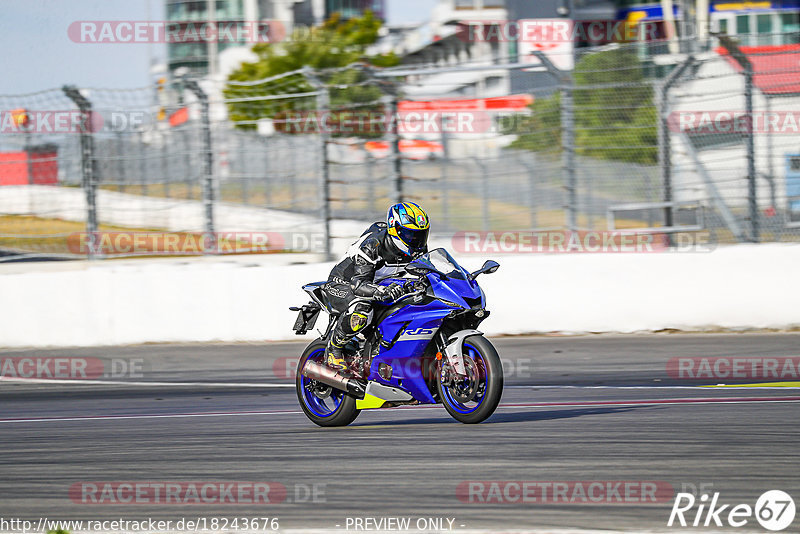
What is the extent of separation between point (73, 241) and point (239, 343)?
2557 millimetres

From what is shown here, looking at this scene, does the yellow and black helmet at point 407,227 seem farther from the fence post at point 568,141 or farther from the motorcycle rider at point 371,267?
the fence post at point 568,141

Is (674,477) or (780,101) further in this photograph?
(780,101)

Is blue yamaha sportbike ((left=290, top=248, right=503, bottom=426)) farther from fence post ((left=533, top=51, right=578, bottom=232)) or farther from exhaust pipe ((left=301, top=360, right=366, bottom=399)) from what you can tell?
fence post ((left=533, top=51, right=578, bottom=232))

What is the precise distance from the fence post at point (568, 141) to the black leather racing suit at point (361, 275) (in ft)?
19.2

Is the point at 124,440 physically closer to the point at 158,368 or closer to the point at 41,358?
the point at 158,368

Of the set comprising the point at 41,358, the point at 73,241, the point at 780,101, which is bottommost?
the point at 41,358

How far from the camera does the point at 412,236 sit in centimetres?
721

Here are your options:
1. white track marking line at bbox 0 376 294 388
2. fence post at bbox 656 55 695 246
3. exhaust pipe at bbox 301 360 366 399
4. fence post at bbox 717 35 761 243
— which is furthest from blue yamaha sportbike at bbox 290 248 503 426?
fence post at bbox 717 35 761 243

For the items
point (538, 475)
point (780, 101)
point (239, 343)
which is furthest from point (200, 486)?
point (780, 101)

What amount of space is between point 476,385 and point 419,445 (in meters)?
0.56

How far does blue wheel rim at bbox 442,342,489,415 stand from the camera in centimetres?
693

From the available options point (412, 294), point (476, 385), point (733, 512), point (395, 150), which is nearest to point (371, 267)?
point (412, 294)

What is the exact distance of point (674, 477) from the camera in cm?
560

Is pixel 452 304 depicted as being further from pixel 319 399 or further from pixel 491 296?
pixel 491 296
